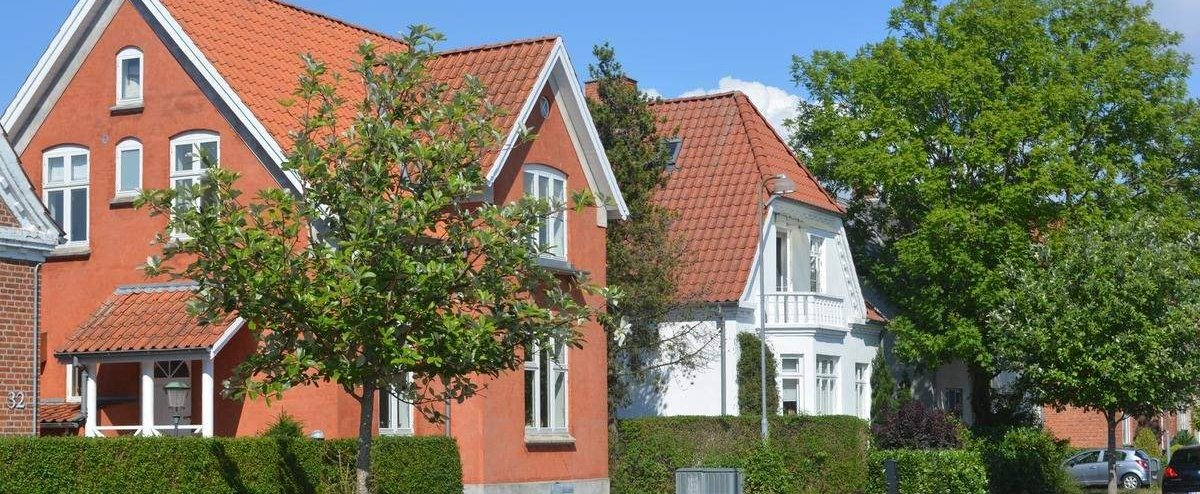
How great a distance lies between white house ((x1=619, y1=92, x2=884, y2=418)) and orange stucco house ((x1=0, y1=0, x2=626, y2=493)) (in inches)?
290

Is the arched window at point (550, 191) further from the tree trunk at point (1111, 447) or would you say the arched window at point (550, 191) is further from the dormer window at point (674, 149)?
the tree trunk at point (1111, 447)

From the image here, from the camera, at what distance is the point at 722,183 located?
37938 mm

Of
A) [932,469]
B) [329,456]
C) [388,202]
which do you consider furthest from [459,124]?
[932,469]

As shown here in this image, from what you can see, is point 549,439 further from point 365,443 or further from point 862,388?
point 862,388

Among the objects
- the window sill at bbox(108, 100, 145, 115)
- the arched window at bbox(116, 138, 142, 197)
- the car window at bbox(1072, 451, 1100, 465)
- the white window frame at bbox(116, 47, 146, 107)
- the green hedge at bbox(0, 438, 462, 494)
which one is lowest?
the car window at bbox(1072, 451, 1100, 465)

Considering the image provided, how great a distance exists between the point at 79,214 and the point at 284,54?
4.23 m

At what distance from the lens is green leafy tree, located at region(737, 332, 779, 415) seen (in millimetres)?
35531

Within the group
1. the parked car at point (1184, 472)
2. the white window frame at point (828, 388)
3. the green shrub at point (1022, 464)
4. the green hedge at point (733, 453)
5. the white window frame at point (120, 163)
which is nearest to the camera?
the white window frame at point (120, 163)

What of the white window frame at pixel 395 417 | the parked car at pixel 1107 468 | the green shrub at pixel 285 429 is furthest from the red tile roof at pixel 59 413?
the parked car at pixel 1107 468

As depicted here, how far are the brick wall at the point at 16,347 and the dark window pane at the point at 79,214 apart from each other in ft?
17.4

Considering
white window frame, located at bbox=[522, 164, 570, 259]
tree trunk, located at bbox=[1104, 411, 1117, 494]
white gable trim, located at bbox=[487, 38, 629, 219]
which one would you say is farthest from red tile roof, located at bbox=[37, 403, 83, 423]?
tree trunk, located at bbox=[1104, 411, 1117, 494]

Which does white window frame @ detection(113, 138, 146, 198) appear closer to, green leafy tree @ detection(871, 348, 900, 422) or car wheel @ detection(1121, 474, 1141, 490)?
green leafy tree @ detection(871, 348, 900, 422)

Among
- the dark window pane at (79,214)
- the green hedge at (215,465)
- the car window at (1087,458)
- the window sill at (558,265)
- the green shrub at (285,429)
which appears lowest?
the car window at (1087,458)

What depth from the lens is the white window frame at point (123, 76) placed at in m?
27.0
